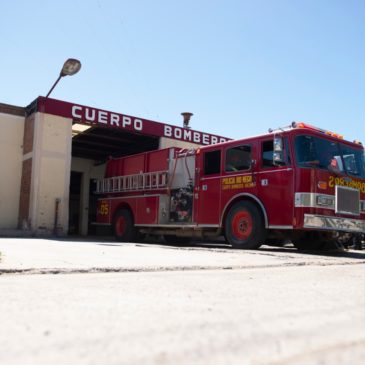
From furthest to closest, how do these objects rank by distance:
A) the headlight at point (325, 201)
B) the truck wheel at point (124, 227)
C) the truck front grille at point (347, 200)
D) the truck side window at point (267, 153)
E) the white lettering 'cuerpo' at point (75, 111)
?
the white lettering 'cuerpo' at point (75, 111)
the truck wheel at point (124, 227)
the truck side window at point (267, 153)
the truck front grille at point (347, 200)
the headlight at point (325, 201)

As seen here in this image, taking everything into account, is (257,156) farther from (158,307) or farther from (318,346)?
(318,346)

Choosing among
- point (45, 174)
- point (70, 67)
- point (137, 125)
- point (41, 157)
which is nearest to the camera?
point (70, 67)

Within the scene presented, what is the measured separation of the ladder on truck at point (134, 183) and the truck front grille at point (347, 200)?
16.0ft

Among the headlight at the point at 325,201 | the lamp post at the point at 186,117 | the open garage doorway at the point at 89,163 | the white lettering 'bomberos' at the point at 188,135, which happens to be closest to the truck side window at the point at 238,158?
the headlight at the point at 325,201

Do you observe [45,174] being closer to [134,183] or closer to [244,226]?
[134,183]

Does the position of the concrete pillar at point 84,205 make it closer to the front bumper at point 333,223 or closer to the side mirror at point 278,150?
the side mirror at point 278,150

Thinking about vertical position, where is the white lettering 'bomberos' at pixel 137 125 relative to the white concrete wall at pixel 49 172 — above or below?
above

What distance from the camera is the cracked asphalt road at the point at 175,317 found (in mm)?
2373

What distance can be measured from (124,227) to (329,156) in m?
6.96

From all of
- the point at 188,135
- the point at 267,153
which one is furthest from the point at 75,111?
the point at 267,153

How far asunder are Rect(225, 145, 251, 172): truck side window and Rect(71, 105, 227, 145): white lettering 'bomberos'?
6325 millimetres

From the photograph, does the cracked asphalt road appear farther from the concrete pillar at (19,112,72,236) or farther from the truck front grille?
the concrete pillar at (19,112,72,236)

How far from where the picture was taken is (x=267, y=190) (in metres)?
10.1

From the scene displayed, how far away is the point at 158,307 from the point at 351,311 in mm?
1436
